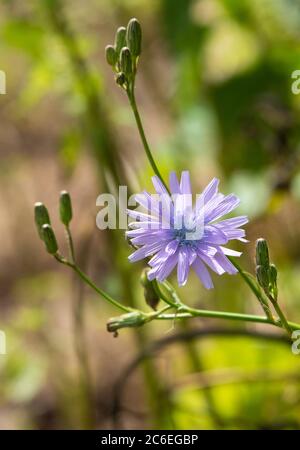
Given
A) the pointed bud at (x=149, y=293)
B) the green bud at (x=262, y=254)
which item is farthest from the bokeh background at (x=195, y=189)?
the green bud at (x=262, y=254)

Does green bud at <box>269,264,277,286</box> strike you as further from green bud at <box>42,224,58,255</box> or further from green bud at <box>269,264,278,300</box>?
green bud at <box>42,224,58,255</box>

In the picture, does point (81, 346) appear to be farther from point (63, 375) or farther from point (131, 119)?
point (131, 119)

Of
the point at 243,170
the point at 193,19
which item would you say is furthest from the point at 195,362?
the point at 193,19

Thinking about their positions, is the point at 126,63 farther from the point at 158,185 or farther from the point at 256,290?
the point at 256,290

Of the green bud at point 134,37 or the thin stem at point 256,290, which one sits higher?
the green bud at point 134,37

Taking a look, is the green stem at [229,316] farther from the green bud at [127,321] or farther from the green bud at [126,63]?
the green bud at [126,63]

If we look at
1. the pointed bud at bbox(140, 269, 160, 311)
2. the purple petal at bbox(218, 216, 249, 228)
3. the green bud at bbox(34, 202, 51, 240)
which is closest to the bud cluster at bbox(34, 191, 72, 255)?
the green bud at bbox(34, 202, 51, 240)

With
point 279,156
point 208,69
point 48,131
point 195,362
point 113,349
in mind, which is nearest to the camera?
point 279,156
